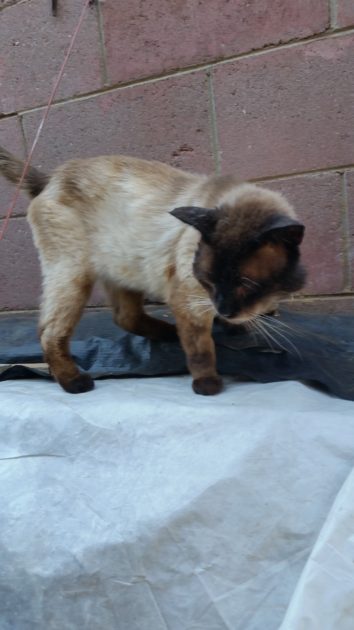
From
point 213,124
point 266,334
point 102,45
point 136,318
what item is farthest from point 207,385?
point 102,45

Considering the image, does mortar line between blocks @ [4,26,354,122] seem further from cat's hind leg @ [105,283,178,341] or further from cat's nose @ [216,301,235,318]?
cat's nose @ [216,301,235,318]

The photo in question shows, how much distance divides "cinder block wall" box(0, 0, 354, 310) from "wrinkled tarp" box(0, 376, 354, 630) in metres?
1.32

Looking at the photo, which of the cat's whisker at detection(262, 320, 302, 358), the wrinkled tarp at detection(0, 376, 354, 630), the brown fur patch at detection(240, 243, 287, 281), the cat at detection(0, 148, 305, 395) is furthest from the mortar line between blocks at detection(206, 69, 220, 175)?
the wrinkled tarp at detection(0, 376, 354, 630)

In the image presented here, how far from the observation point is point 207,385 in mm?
1949

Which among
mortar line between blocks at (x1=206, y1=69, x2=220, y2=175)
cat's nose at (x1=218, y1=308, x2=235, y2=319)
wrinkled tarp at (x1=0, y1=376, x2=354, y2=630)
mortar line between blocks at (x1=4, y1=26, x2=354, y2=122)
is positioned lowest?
wrinkled tarp at (x1=0, y1=376, x2=354, y2=630)

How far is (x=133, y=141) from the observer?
3.09 metres

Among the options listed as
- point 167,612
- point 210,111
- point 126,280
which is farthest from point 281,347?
point 210,111

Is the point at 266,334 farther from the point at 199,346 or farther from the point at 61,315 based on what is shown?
the point at 61,315

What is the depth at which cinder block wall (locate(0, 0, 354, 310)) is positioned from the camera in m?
2.63

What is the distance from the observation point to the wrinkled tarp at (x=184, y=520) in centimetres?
133

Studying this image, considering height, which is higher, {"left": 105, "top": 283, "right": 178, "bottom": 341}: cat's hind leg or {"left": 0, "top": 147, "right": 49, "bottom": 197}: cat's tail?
{"left": 0, "top": 147, "right": 49, "bottom": 197}: cat's tail

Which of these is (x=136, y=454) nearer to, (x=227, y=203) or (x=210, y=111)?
(x=227, y=203)

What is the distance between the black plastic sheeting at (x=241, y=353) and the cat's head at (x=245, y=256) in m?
0.34

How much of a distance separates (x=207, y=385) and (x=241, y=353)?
0.30 m
